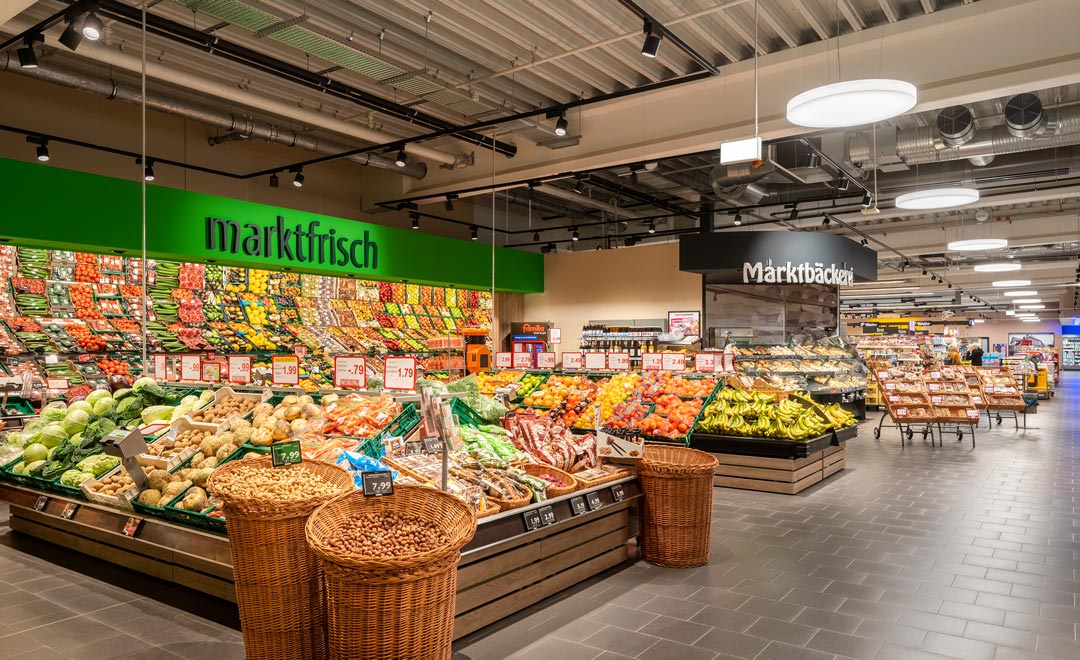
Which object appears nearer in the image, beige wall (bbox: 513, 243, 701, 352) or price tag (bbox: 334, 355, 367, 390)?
price tag (bbox: 334, 355, 367, 390)

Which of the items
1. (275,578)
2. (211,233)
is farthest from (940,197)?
(211,233)

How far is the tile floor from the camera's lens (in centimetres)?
336

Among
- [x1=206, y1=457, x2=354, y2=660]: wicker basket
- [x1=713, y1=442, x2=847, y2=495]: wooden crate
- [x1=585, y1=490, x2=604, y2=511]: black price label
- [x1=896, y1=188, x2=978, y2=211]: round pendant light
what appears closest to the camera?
[x1=206, y1=457, x2=354, y2=660]: wicker basket

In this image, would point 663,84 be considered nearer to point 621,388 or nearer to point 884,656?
point 621,388

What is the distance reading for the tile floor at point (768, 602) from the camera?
336 centimetres

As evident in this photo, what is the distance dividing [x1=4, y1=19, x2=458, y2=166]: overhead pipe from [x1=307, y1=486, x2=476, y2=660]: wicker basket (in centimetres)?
659

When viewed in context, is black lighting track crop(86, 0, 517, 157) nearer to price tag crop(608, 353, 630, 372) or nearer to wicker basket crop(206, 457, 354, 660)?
price tag crop(608, 353, 630, 372)

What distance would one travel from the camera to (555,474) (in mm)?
4379

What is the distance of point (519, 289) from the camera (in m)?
15.3

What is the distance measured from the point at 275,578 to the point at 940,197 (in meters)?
8.32

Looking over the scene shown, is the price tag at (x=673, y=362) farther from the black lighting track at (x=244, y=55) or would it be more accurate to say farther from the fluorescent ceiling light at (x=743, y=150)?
the black lighting track at (x=244, y=55)

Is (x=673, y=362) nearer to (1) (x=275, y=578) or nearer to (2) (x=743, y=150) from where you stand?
(2) (x=743, y=150)

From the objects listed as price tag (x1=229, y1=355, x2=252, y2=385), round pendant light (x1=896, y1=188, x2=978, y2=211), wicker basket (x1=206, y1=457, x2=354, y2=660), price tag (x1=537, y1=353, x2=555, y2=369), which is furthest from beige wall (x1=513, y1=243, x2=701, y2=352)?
wicker basket (x1=206, y1=457, x2=354, y2=660)

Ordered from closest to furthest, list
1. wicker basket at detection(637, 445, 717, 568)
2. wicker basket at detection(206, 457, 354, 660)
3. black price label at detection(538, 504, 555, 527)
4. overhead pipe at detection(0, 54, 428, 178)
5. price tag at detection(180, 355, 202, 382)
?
wicker basket at detection(206, 457, 354, 660) < black price label at detection(538, 504, 555, 527) < wicker basket at detection(637, 445, 717, 568) < price tag at detection(180, 355, 202, 382) < overhead pipe at detection(0, 54, 428, 178)
